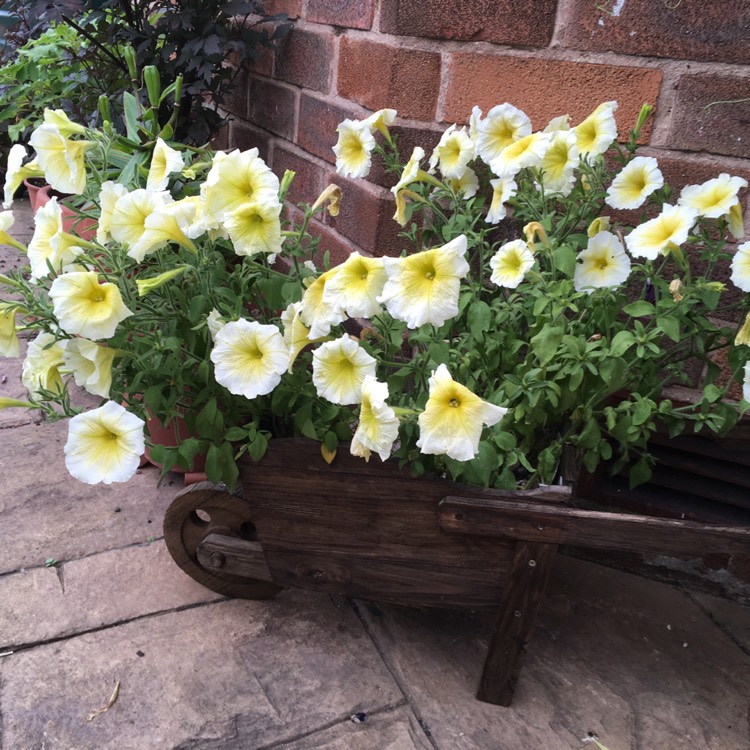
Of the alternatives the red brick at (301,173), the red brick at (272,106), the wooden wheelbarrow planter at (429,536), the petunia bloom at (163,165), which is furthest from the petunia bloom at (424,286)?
the red brick at (272,106)

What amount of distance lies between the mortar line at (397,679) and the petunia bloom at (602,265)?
85 centimetres

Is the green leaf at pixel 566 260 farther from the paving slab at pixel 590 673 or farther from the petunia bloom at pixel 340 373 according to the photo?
the paving slab at pixel 590 673

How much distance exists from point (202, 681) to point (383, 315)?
2.66 ft

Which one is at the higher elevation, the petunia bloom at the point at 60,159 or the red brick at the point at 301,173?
the petunia bloom at the point at 60,159

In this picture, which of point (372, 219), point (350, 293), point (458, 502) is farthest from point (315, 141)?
point (458, 502)

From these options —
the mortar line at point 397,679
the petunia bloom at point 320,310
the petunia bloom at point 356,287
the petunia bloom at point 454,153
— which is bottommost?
the mortar line at point 397,679

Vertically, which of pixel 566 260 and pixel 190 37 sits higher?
pixel 190 37

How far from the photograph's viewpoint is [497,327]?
1526 mm

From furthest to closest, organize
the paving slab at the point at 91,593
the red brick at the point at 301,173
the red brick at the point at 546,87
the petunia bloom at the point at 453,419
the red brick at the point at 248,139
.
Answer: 1. the red brick at the point at 248,139
2. the red brick at the point at 301,173
3. the paving slab at the point at 91,593
4. the red brick at the point at 546,87
5. the petunia bloom at the point at 453,419

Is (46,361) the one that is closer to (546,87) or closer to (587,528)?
(587,528)

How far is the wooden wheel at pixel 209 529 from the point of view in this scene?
5.35 feet

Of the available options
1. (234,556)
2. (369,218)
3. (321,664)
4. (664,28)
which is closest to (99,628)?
(234,556)

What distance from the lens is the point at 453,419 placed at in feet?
3.70

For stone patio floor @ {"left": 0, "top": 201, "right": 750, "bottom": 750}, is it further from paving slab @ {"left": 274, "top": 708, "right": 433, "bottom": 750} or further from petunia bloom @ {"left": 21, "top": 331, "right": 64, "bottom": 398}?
petunia bloom @ {"left": 21, "top": 331, "right": 64, "bottom": 398}
